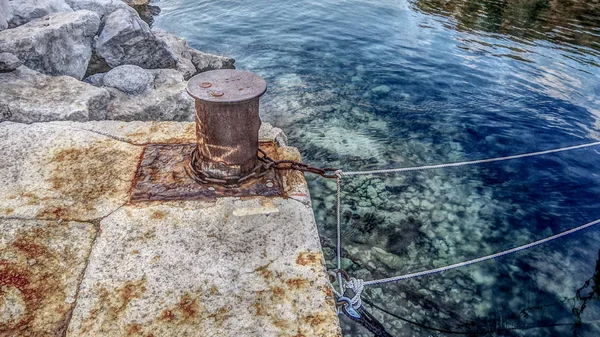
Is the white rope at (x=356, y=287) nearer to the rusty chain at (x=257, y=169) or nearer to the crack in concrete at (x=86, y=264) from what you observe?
the rusty chain at (x=257, y=169)

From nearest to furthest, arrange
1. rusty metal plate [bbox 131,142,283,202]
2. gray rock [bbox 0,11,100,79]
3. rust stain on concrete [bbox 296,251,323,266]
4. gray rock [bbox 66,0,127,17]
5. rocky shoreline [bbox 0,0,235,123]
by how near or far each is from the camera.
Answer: rust stain on concrete [bbox 296,251,323,266], rusty metal plate [bbox 131,142,283,202], rocky shoreline [bbox 0,0,235,123], gray rock [bbox 0,11,100,79], gray rock [bbox 66,0,127,17]

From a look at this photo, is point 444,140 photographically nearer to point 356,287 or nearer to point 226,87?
point 356,287

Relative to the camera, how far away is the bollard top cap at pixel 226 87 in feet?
9.84

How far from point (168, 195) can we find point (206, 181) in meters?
0.36

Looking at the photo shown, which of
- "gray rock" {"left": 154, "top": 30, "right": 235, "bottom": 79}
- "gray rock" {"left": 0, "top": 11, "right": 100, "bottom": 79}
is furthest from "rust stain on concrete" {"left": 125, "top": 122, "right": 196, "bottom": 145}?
"gray rock" {"left": 154, "top": 30, "right": 235, "bottom": 79}

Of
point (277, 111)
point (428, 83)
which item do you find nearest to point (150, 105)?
point (277, 111)

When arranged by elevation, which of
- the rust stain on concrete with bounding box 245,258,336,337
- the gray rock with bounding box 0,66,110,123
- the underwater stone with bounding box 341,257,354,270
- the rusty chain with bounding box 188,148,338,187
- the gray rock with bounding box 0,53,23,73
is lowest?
the underwater stone with bounding box 341,257,354,270

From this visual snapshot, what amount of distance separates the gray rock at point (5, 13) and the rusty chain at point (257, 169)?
472 cm

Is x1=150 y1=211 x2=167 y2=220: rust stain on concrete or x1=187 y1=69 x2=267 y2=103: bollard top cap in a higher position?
x1=187 y1=69 x2=267 y2=103: bollard top cap

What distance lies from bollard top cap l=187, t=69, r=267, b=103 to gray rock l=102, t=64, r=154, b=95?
3.14m

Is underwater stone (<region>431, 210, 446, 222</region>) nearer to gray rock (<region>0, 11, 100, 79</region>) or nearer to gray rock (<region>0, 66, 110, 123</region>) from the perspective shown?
gray rock (<region>0, 66, 110, 123</region>)

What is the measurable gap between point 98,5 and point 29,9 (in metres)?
1.61

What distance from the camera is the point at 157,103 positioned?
19.1ft

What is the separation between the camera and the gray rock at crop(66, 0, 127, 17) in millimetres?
7621
